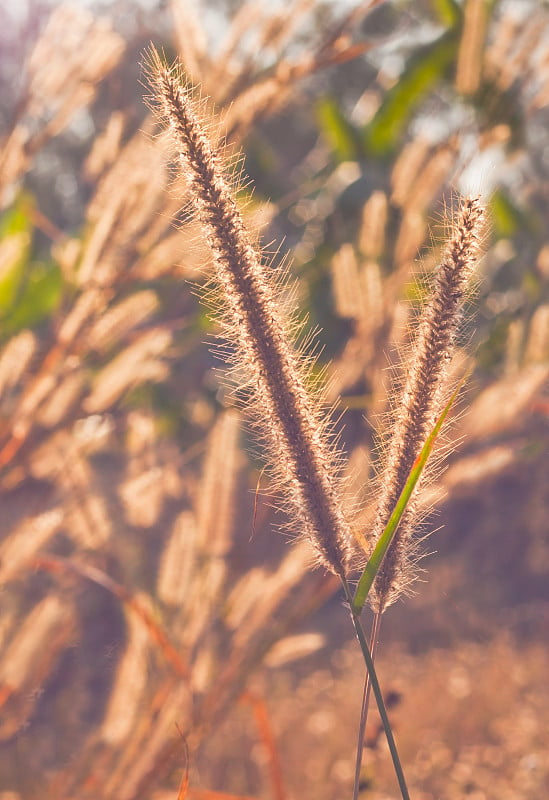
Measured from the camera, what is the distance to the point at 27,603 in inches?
74.7

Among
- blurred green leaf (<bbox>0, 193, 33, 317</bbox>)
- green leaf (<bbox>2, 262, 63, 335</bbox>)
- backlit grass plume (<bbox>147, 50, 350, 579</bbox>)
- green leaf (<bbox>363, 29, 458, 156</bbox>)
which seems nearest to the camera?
backlit grass plume (<bbox>147, 50, 350, 579</bbox>)

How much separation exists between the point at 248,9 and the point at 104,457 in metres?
3.69

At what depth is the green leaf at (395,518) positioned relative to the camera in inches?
20.2

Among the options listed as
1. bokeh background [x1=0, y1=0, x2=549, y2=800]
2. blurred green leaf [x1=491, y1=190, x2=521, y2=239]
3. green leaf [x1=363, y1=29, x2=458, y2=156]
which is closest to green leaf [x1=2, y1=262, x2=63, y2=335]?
bokeh background [x1=0, y1=0, x2=549, y2=800]

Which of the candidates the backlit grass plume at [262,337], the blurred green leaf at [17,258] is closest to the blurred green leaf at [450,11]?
the blurred green leaf at [17,258]

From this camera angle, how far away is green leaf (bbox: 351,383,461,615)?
513mm

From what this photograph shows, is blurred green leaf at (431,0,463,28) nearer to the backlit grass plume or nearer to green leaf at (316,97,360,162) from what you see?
green leaf at (316,97,360,162)

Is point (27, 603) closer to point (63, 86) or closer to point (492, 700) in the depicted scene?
point (63, 86)

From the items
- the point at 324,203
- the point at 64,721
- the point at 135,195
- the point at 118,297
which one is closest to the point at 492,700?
the point at 64,721

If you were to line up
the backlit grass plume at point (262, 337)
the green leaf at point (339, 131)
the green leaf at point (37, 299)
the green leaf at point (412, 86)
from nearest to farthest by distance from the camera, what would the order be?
the backlit grass plume at point (262, 337)
the green leaf at point (37, 299)
the green leaf at point (412, 86)
the green leaf at point (339, 131)

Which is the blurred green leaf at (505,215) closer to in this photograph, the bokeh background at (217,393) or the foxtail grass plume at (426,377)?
the bokeh background at (217,393)

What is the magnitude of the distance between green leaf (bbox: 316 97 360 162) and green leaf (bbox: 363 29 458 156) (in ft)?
0.42

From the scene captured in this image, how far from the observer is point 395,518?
0.51 metres

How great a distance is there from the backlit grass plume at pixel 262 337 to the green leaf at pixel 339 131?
5.74 feet
